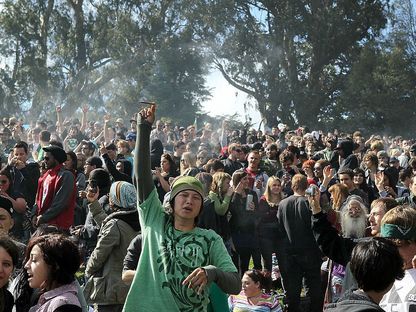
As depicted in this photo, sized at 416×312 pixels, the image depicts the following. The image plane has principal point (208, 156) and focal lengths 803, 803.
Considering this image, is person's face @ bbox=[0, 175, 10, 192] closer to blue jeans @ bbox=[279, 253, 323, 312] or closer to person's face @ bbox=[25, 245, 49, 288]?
blue jeans @ bbox=[279, 253, 323, 312]

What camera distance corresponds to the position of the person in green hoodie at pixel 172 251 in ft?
15.2

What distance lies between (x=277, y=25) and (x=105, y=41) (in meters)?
9.09

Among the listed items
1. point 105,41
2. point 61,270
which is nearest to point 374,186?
point 61,270

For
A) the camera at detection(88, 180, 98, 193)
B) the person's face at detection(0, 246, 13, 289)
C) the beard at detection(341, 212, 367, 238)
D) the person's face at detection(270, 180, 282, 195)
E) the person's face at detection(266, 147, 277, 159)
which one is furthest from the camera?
the person's face at detection(266, 147, 277, 159)

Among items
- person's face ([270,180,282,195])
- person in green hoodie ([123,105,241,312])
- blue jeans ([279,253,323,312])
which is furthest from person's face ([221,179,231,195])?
person in green hoodie ([123,105,241,312])

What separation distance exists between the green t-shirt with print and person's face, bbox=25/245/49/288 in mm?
668

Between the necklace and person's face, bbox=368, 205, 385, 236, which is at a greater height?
person's face, bbox=368, 205, 385, 236

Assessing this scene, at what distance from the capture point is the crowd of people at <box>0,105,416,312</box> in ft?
14.0

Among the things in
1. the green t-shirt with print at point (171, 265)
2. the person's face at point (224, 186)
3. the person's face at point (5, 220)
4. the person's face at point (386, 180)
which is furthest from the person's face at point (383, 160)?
the green t-shirt with print at point (171, 265)

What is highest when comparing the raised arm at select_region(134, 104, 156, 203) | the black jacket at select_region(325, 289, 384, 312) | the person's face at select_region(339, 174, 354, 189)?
the person's face at select_region(339, 174, 354, 189)

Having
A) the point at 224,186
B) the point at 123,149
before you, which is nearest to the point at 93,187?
the point at 224,186

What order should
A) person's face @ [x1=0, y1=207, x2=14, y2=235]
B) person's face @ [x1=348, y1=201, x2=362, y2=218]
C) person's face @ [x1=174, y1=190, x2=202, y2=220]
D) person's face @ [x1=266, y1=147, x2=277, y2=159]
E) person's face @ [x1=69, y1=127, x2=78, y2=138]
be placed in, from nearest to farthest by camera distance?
person's face @ [x1=174, y1=190, x2=202, y2=220], person's face @ [x1=0, y1=207, x2=14, y2=235], person's face @ [x1=348, y1=201, x2=362, y2=218], person's face @ [x1=266, y1=147, x2=277, y2=159], person's face @ [x1=69, y1=127, x2=78, y2=138]

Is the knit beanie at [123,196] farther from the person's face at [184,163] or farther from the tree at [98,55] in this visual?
the tree at [98,55]

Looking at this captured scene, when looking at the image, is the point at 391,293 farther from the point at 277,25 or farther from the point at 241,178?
the point at 277,25
